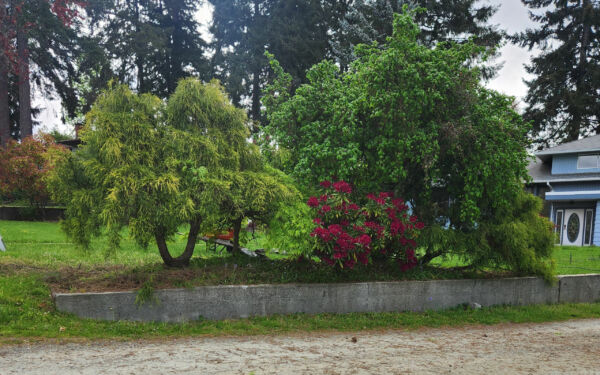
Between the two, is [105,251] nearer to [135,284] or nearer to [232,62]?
[135,284]

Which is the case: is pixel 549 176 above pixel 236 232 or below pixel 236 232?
above

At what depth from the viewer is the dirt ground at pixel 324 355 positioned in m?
4.79

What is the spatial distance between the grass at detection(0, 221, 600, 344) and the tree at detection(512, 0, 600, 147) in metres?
25.5

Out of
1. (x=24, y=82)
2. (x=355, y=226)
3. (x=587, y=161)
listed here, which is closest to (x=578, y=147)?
(x=587, y=161)

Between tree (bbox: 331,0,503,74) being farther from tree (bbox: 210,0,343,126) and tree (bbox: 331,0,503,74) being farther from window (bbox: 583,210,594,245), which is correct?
window (bbox: 583,210,594,245)

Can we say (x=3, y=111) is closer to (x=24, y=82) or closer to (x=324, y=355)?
(x=24, y=82)

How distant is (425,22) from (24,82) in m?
24.4

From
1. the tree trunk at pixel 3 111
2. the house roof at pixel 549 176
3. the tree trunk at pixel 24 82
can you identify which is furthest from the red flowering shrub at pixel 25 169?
the house roof at pixel 549 176

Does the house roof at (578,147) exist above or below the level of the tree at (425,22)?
below

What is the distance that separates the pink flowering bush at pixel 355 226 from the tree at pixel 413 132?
1.67 ft

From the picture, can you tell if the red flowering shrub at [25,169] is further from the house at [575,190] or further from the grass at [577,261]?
the house at [575,190]

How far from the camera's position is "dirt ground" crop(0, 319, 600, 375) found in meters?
4.79

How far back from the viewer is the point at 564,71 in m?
31.0

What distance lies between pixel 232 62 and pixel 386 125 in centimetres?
2661
